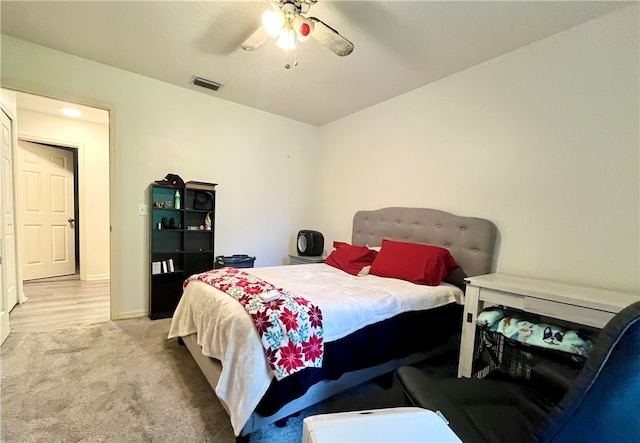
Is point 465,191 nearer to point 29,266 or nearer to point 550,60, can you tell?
point 550,60

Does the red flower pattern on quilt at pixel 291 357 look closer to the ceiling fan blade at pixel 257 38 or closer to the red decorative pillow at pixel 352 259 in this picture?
the red decorative pillow at pixel 352 259

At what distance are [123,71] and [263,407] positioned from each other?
11.2 feet

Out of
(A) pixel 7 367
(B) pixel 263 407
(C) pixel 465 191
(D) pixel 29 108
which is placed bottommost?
(A) pixel 7 367

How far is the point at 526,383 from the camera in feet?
4.66

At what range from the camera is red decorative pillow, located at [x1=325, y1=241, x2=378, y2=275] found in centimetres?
279

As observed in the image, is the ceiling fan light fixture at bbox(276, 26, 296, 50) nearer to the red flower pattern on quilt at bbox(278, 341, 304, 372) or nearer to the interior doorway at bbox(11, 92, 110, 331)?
the red flower pattern on quilt at bbox(278, 341, 304, 372)

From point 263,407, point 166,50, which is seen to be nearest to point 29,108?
point 166,50

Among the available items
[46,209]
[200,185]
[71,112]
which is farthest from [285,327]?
[46,209]

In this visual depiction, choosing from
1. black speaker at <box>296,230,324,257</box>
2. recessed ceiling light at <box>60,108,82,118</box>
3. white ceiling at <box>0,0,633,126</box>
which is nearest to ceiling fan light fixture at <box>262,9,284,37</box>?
white ceiling at <box>0,0,633,126</box>

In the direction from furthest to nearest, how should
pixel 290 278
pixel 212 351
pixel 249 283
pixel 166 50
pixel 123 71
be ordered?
pixel 123 71 < pixel 166 50 < pixel 290 278 < pixel 249 283 < pixel 212 351

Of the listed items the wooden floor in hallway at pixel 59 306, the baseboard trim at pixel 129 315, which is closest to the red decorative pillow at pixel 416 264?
the baseboard trim at pixel 129 315

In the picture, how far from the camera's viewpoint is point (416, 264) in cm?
242

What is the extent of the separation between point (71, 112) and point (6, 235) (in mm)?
2422

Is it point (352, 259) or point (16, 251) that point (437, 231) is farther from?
point (16, 251)
